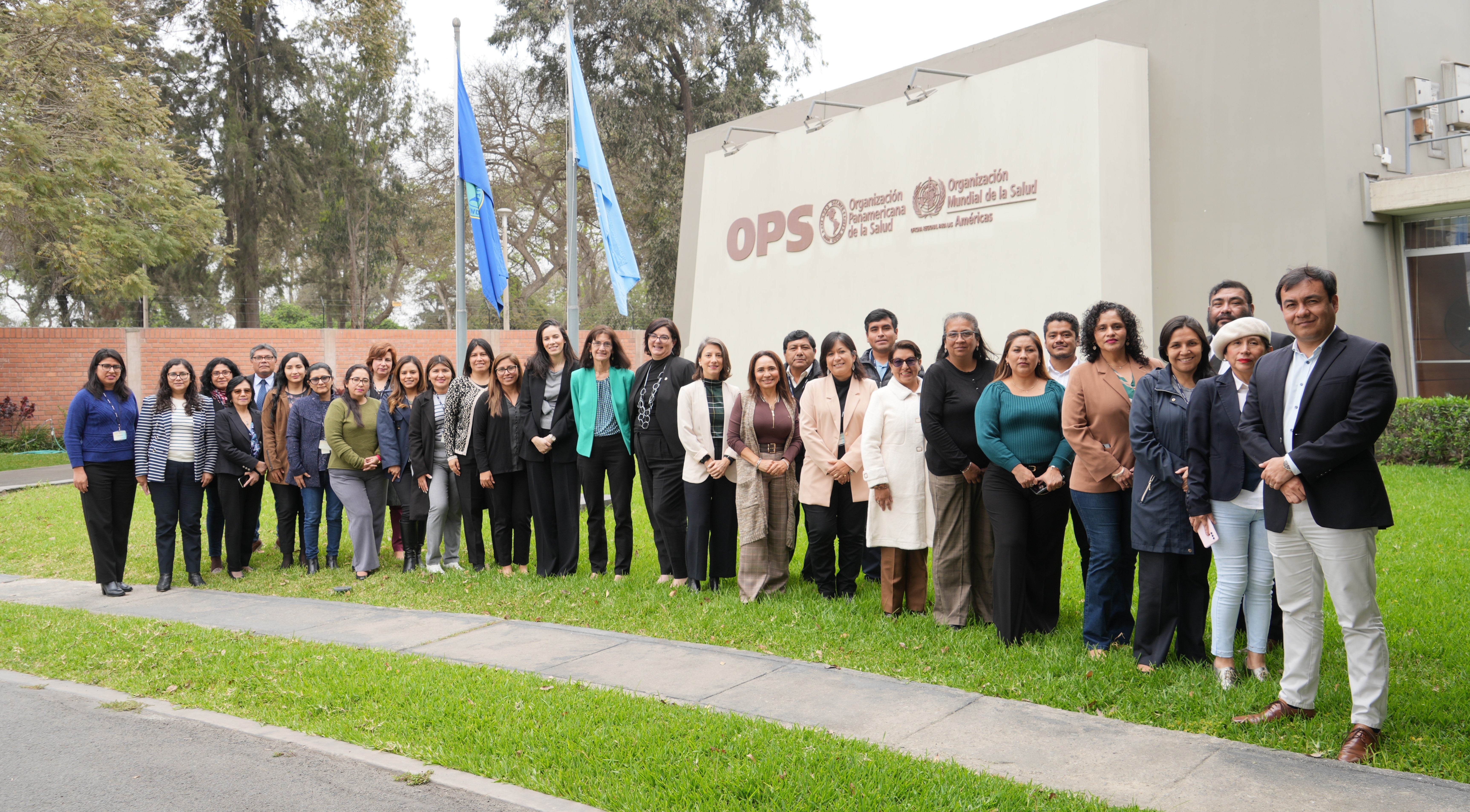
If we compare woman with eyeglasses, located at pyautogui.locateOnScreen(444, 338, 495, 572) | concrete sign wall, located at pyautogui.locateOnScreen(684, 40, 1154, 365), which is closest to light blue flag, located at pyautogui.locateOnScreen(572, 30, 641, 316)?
woman with eyeglasses, located at pyautogui.locateOnScreen(444, 338, 495, 572)

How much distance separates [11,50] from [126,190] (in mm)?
4244

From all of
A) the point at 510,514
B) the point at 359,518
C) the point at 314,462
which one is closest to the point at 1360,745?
the point at 510,514

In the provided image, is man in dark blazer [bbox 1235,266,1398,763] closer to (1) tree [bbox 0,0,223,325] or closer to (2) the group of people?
(2) the group of people

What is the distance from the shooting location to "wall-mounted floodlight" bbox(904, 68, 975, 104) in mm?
14719

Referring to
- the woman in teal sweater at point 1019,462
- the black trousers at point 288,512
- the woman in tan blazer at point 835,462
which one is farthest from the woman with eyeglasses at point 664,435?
the black trousers at point 288,512

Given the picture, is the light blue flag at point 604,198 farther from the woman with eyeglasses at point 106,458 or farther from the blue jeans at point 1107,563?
the blue jeans at point 1107,563

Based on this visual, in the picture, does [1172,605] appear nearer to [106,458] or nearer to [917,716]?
[917,716]

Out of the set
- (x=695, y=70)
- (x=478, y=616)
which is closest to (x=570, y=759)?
(x=478, y=616)

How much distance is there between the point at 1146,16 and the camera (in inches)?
532

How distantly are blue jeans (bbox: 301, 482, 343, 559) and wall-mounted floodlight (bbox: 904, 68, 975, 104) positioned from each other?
9941mm

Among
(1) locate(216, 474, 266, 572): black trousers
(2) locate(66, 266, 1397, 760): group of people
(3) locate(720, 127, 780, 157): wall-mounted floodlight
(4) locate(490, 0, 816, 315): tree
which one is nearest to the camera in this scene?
(2) locate(66, 266, 1397, 760): group of people

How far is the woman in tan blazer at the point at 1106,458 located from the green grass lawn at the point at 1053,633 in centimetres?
33

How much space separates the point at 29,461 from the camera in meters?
20.8

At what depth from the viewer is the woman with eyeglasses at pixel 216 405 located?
984 cm
